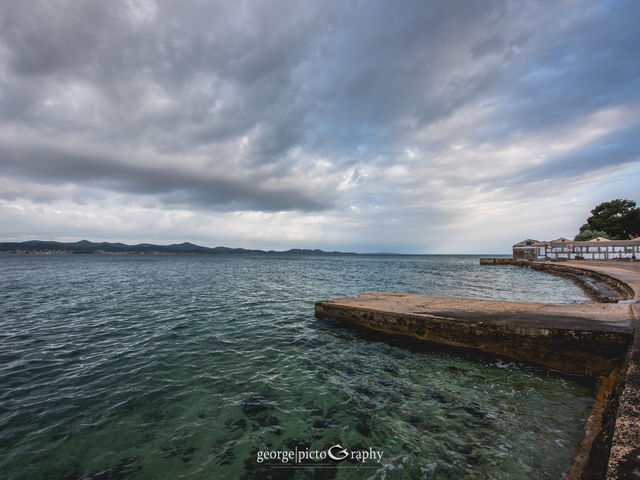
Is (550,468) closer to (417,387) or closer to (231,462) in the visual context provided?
(417,387)

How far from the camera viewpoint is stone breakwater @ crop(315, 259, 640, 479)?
2.78 meters

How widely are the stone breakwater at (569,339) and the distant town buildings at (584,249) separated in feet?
172

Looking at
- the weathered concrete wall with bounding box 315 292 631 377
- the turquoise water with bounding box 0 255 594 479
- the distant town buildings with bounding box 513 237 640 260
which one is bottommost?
the turquoise water with bounding box 0 255 594 479

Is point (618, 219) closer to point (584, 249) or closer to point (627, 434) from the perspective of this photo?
point (584, 249)

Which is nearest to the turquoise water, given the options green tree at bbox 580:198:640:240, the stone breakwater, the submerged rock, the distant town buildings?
the submerged rock

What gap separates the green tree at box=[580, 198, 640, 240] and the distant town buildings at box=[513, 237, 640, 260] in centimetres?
935

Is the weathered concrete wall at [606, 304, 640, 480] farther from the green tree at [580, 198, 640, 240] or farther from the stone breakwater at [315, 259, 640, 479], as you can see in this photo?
the green tree at [580, 198, 640, 240]

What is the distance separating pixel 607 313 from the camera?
6.91 metres

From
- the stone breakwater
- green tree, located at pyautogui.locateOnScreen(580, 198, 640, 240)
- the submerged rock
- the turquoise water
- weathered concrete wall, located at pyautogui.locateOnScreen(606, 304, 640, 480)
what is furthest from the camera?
green tree, located at pyautogui.locateOnScreen(580, 198, 640, 240)

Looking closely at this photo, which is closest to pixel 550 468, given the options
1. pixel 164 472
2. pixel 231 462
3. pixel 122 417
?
pixel 231 462

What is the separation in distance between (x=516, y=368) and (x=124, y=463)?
308 inches

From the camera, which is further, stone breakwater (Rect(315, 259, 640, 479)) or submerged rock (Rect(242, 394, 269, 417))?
submerged rock (Rect(242, 394, 269, 417))

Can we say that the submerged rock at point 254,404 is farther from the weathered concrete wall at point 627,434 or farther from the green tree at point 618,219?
the green tree at point 618,219

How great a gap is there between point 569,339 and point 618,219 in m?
79.7
